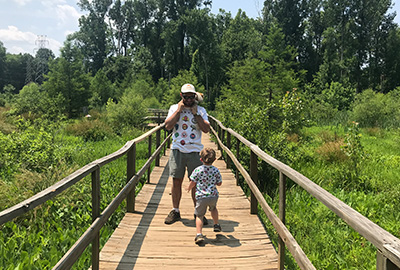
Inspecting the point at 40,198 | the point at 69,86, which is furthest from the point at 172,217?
the point at 69,86

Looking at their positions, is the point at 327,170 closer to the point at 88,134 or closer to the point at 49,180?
the point at 49,180

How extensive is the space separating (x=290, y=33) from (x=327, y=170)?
54.3m

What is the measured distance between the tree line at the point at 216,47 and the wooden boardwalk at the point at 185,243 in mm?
27015

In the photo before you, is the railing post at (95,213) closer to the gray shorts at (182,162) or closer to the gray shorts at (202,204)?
the gray shorts at (202,204)

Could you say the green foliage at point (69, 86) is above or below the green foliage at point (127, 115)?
above

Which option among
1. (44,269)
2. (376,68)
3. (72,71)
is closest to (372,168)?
(44,269)

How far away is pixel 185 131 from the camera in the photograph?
4207 millimetres

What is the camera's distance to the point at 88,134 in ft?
54.6

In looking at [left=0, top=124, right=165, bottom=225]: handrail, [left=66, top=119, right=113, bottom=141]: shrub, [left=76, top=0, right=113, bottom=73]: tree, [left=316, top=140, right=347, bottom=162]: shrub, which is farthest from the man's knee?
[left=76, top=0, right=113, bottom=73]: tree

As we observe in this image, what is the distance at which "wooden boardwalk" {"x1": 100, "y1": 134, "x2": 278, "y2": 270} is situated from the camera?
10.8 feet

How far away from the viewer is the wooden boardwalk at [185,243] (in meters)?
3.28

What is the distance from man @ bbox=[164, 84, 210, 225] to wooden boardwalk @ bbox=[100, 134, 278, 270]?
1.14 feet

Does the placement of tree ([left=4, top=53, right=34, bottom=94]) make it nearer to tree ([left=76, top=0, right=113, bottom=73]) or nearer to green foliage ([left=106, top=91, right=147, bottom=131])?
tree ([left=76, top=0, right=113, bottom=73])

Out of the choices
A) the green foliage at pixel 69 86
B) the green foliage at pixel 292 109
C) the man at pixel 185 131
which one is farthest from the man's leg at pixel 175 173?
the green foliage at pixel 69 86
